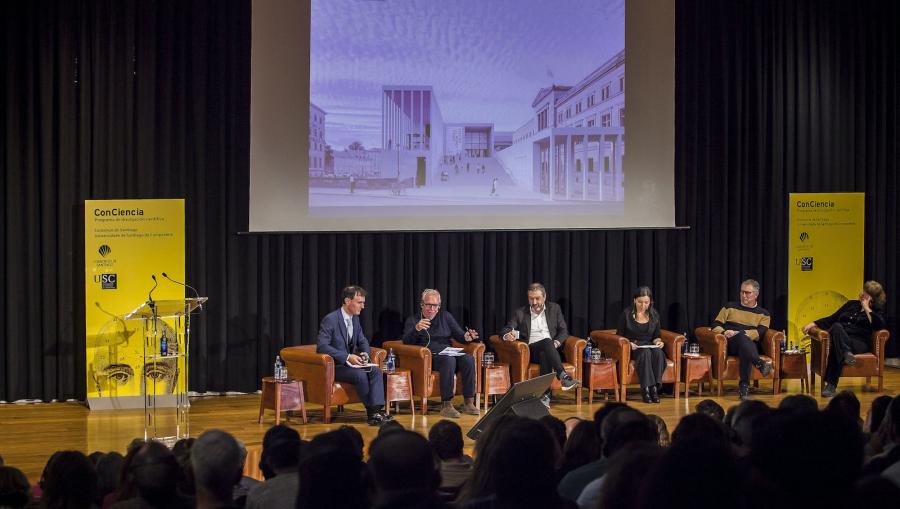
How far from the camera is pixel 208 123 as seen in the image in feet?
29.9

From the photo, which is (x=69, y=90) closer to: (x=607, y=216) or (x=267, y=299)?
(x=267, y=299)

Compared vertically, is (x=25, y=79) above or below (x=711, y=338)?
above

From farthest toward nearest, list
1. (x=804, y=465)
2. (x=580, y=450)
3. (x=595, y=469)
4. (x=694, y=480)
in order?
(x=580, y=450) < (x=595, y=469) < (x=804, y=465) < (x=694, y=480)

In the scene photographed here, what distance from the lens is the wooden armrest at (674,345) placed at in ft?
29.9

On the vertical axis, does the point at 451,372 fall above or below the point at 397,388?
above

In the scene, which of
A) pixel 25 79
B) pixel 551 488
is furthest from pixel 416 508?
pixel 25 79

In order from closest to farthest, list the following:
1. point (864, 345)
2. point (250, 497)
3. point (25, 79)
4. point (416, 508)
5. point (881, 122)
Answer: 1. point (416, 508)
2. point (250, 497)
3. point (25, 79)
4. point (864, 345)
5. point (881, 122)

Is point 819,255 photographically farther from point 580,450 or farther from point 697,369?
point 580,450

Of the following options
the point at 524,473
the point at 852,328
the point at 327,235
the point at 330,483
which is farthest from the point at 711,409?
the point at 852,328

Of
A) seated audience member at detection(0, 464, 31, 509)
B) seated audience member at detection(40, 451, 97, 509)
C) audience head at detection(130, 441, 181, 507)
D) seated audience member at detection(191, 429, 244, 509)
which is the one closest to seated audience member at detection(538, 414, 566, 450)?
seated audience member at detection(191, 429, 244, 509)

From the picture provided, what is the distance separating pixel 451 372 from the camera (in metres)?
8.48

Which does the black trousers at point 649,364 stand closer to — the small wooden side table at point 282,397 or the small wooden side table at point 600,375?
the small wooden side table at point 600,375

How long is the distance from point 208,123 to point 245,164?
18.8 inches

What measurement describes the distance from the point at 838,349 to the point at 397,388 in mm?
3964
